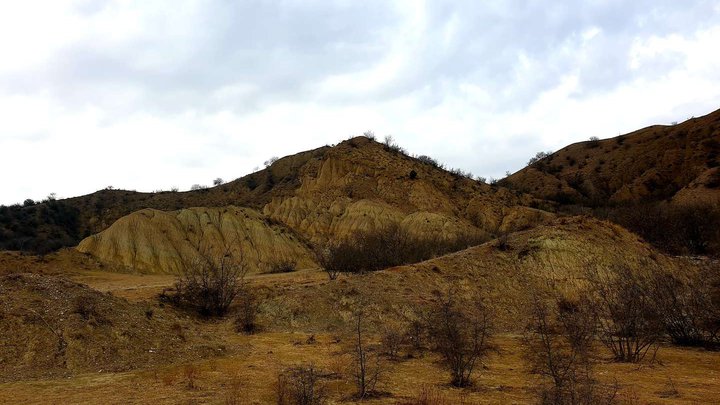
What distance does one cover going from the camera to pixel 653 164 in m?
66.2

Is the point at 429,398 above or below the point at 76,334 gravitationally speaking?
below

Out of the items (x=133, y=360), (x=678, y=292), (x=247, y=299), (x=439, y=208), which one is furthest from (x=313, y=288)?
(x=439, y=208)

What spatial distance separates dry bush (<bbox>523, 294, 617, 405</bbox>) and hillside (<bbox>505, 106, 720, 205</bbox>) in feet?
137

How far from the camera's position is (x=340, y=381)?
10.3 meters

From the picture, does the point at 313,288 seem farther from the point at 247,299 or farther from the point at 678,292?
the point at 678,292

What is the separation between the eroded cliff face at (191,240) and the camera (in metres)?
42.6

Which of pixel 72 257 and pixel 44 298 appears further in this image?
pixel 72 257

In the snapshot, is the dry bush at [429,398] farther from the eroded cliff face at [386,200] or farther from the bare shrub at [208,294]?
the eroded cliff face at [386,200]

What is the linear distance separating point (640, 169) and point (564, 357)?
65.5m

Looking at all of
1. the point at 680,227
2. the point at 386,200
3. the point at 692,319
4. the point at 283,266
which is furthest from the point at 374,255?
the point at 386,200

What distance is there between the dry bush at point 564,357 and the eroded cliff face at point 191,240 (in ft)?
101

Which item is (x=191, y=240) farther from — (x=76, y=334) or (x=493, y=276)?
(x=76, y=334)

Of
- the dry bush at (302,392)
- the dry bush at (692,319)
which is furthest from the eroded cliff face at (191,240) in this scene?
the dry bush at (692,319)

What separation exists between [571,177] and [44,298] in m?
75.1
